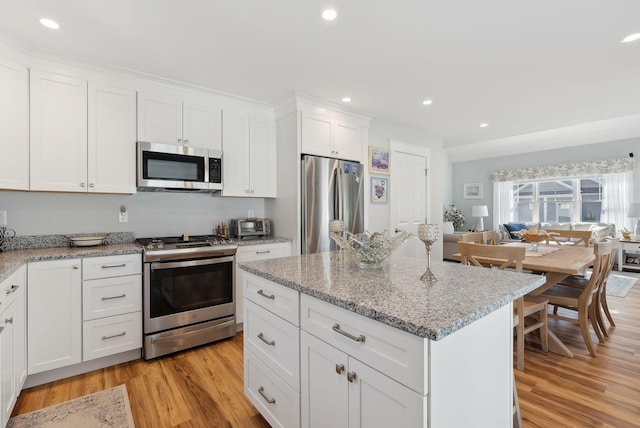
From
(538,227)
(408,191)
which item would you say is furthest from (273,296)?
(538,227)

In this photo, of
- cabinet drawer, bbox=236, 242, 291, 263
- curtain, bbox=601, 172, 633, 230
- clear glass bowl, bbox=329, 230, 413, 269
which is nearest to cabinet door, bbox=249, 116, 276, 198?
cabinet drawer, bbox=236, 242, 291, 263

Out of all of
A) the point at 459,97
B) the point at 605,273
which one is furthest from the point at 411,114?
the point at 605,273

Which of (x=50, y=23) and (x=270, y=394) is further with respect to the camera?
(x=50, y=23)

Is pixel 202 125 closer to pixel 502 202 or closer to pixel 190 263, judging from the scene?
pixel 190 263

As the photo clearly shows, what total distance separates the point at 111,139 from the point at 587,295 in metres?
4.06

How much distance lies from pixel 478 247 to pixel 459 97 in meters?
1.85

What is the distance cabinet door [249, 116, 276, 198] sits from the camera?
11.3 feet

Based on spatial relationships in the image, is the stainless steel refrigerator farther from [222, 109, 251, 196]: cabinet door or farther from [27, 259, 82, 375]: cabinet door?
[27, 259, 82, 375]: cabinet door

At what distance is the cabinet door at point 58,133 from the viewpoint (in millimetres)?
2350

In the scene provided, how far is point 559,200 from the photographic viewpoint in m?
7.26

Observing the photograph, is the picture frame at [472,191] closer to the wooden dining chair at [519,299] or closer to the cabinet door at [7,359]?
the wooden dining chair at [519,299]

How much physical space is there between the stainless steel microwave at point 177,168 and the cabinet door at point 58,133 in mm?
419

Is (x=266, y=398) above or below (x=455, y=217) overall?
below

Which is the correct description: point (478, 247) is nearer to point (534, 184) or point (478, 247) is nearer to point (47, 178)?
point (47, 178)
